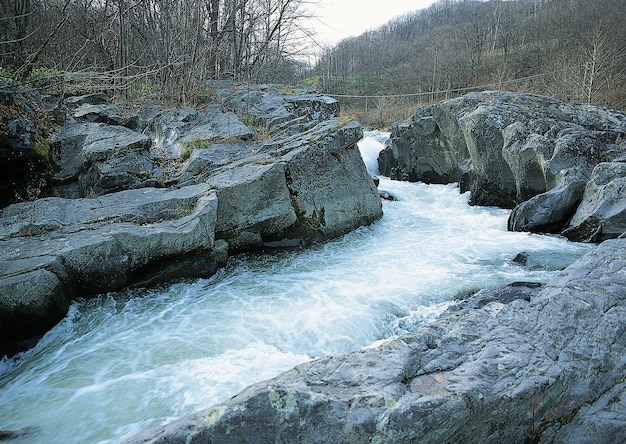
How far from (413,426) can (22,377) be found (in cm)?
371

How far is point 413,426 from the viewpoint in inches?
70.9

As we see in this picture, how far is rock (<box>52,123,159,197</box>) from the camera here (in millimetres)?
6605

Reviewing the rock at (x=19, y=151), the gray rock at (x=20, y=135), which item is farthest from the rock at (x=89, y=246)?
the gray rock at (x=20, y=135)

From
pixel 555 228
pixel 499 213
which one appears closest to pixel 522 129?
pixel 499 213

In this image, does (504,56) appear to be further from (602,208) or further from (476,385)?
(476,385)

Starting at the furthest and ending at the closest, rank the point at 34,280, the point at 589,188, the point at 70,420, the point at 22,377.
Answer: the point at 589,188 < the point at 34,280 < the point at 22,377 < the point at 70,420

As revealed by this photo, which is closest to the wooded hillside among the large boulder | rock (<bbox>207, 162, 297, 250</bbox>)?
the large boulder

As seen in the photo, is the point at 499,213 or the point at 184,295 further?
the point at 499,213

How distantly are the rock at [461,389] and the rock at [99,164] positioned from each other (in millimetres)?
5634

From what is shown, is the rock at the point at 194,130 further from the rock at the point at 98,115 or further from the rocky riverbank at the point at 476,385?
the rocky riverbank at the point at 476,385

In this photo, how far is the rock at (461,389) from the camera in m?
1.79

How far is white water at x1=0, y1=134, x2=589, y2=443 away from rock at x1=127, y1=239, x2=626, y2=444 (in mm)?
1462

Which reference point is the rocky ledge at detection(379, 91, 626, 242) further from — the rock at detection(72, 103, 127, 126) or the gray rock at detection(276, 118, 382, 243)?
the rock at detection(72, 103, 127, 126)

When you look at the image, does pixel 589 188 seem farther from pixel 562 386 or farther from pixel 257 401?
pixel 257 401
